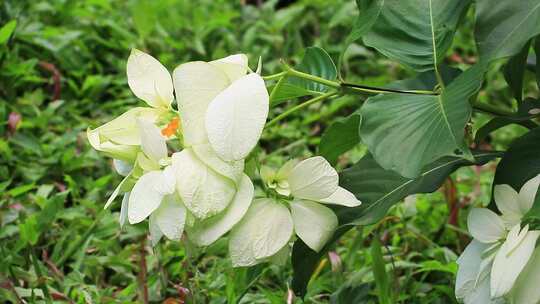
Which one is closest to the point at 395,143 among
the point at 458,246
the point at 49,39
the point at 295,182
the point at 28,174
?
the point at 295,182

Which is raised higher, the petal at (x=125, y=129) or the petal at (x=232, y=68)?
the petal at (x=232, y=68)

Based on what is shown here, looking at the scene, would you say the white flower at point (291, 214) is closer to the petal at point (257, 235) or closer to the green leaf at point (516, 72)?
the petal at point (257, 235)

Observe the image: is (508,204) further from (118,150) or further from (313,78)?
(118,150)

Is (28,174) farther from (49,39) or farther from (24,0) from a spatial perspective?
(24,0)

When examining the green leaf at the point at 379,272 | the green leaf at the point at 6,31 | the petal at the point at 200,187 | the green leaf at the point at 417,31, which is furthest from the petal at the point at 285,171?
the green leaf at the point at 6,31

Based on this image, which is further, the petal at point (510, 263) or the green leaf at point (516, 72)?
the green leaf at point (516, 72)

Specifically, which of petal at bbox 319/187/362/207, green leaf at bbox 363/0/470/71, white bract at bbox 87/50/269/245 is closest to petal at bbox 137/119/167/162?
white bract at bbox 87/50/269/245

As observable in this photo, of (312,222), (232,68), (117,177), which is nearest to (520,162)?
(312,222)
